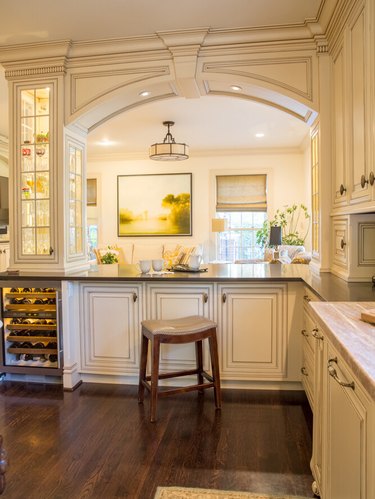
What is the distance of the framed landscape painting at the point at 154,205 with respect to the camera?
8.56 m

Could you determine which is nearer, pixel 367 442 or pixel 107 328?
pixel 367 442

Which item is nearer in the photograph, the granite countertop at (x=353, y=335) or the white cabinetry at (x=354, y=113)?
the granite countertop at (x=353, y=335)

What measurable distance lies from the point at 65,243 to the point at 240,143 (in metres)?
5.24

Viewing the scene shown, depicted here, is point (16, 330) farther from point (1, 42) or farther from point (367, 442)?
point (367, 442)

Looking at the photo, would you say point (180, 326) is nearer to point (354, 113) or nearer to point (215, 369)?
point (215, 369)

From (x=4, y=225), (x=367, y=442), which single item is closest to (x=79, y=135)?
(x=367, y=442)

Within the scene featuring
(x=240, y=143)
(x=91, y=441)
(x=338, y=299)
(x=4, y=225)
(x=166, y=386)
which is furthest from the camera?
(x=240, y=143)

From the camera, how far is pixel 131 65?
3.24m

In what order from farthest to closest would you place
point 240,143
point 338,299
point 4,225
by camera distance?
point 240,143
point 4,225
point 338,299

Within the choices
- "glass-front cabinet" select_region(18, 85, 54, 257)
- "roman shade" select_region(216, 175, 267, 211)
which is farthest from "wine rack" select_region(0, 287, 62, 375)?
"roman shade" select_region(216, 175, 267, 211)

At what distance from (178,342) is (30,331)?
1.34 metres

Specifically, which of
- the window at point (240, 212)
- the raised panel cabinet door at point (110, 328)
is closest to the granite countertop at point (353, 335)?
the raised panel cabinet door at point (110, 328)

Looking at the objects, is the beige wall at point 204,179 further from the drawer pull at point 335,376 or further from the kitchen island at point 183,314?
the drawer pull at point 335,376

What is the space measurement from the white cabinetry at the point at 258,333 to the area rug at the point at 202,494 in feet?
3.98
